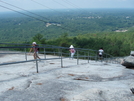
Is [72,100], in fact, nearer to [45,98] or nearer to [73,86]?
[45,98]

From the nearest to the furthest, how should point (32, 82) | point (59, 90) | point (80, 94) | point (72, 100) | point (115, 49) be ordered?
point (72, 100), point (80, 94), point (59, 90), point (32, 82), point (115, 49)

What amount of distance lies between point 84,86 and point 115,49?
5449cm

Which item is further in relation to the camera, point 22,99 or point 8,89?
point 8,89

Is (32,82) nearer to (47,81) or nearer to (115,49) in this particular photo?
(47,81)

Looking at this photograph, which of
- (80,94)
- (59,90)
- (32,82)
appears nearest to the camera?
(80,94)

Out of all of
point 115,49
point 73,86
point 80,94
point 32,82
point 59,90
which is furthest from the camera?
point 115,49

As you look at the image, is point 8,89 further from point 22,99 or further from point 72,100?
point 72,100

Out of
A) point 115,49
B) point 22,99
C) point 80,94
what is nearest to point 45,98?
point 22,99

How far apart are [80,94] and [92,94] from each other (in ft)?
0.89

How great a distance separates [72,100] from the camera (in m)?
3.39

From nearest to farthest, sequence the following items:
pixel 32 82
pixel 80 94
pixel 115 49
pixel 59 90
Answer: pixel 80 94, pixel 59 90, pixel 32 82, pixel 115 49

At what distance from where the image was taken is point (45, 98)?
3529mm

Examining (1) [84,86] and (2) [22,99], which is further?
(1) [84,86]

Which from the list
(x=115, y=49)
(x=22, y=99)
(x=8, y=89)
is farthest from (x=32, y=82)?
(x=115, y=49)
